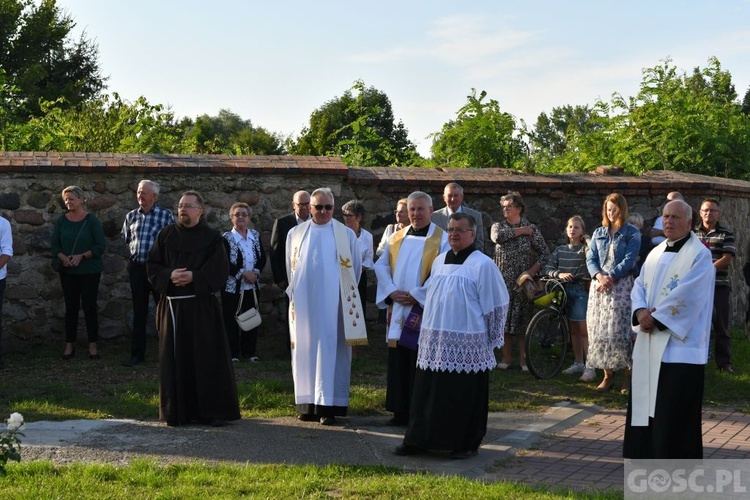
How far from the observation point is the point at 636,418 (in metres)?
6.98

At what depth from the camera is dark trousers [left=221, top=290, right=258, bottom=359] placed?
1154 centimetres

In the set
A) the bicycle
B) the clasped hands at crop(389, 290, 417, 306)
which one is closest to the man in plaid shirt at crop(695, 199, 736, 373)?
the bicycle

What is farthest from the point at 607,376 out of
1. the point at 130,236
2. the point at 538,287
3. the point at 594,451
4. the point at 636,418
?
the point at 130,236

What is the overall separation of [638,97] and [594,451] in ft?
43.1

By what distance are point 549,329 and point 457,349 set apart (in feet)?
13.2

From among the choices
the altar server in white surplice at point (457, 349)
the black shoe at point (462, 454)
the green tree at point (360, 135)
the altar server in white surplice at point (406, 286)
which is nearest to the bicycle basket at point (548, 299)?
the altar server in white surplice at point (406, 286)

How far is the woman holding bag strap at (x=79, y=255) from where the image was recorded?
1134cm

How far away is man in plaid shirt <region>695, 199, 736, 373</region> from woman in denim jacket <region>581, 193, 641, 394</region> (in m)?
1.30

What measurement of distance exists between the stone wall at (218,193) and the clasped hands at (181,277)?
398 cm

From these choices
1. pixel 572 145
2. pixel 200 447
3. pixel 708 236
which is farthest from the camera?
pixel 572 145

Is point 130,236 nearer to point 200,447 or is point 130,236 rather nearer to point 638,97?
point 200,447

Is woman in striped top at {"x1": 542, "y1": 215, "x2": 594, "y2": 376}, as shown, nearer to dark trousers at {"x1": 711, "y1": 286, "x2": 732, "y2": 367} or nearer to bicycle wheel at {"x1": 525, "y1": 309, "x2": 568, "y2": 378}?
bicycle wheel at {"x1": 525, "y1": 309, "x2": 568, "y2": 378}

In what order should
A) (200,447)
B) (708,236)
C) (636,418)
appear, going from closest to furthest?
(636,418) < (200,447) < (708,236)

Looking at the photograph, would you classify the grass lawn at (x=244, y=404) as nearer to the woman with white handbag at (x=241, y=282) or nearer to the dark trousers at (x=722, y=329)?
the dark trousers at (x=722, y=329)
